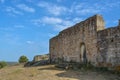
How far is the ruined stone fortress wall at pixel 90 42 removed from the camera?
1647 cm

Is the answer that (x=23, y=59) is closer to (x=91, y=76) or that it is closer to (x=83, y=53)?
(x=83, y=53)

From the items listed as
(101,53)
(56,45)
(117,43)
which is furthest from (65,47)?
(117,43)

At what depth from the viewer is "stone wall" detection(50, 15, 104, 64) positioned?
60.2ft

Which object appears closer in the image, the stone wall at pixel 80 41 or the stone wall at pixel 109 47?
the stone wall at pixel 109 47

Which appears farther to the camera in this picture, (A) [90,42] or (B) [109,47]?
(A) [90,42]

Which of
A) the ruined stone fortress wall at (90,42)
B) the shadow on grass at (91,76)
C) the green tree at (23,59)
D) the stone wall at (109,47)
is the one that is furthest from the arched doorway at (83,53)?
the green tree at (23,59)

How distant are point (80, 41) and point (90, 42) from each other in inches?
70.9

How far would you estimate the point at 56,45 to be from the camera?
88.5ft

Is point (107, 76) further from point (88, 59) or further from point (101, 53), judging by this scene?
point (88, 59)

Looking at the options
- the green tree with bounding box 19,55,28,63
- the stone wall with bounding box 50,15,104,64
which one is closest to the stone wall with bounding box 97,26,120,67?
the stone wall with bounding box 50,15,104,64

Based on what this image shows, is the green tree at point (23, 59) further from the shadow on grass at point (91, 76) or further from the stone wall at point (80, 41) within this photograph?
the shadow on grass at point (91, 76)

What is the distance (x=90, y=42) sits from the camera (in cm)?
1895

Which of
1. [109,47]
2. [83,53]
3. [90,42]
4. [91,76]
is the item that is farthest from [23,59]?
[91,76]

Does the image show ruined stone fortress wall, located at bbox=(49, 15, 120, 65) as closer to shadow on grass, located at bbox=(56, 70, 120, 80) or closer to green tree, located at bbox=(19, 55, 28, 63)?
shadow on grass, located at bbox=(56, 70, 120, 80)
